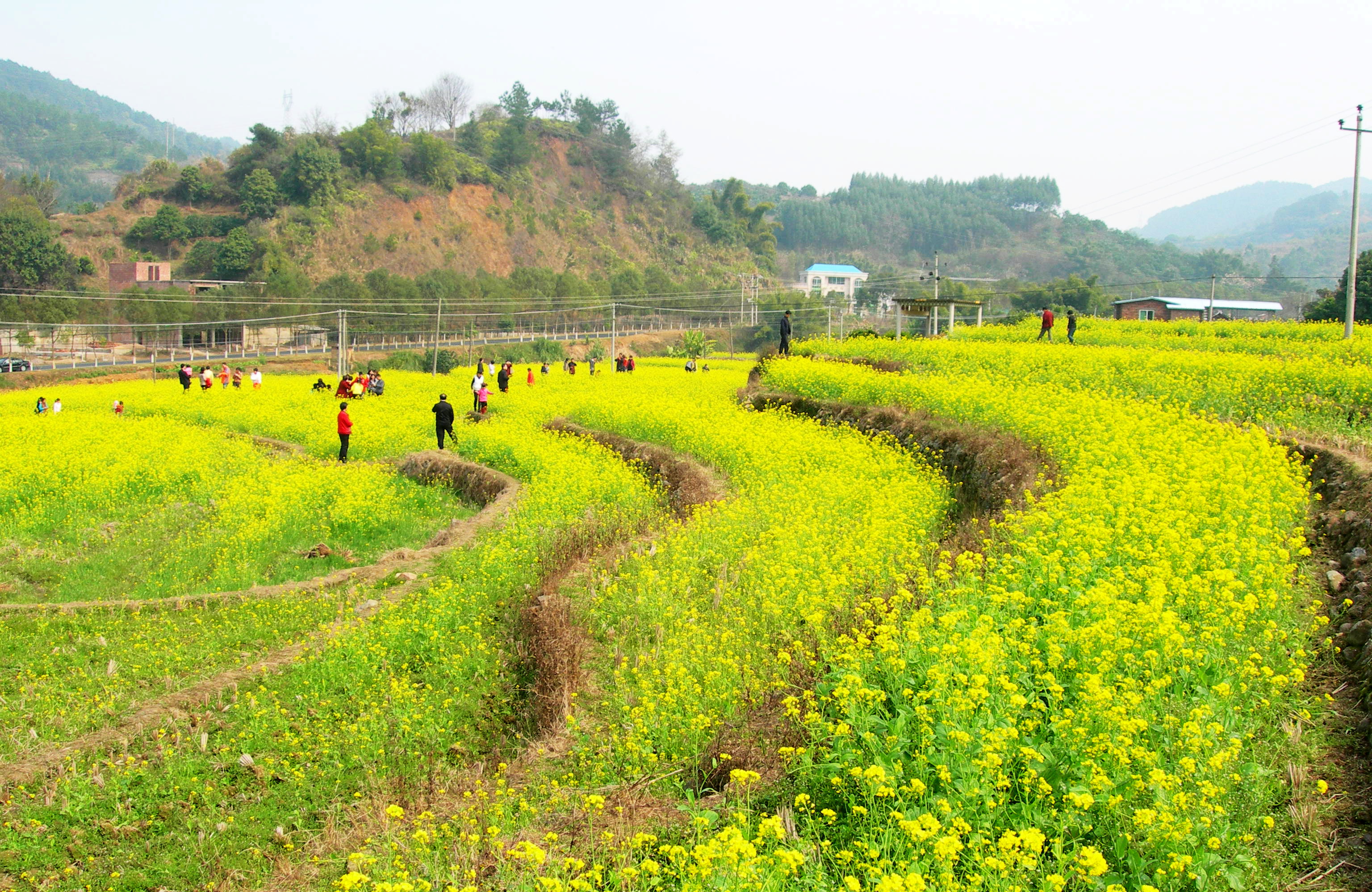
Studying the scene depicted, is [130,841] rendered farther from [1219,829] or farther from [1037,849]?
[1219,829]

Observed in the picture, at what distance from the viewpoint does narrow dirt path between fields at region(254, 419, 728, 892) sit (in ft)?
21.4

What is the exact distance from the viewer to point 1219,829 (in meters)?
4.68

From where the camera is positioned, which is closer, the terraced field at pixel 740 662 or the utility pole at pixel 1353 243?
the terraced field at pixel 740 662

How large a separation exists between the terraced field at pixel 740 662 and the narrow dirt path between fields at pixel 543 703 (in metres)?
0.05

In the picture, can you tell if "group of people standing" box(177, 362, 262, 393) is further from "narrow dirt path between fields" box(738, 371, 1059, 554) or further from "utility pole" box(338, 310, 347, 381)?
"narrow dirt path between fields" box(738, 371, 1059, 554)

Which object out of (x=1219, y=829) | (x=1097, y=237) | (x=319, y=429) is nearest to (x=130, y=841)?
(x=1219, y=829)

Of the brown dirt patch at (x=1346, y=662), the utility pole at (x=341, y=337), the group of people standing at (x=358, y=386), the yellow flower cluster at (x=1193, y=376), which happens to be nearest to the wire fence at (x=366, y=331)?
the utility pole at (x=341, y=337)

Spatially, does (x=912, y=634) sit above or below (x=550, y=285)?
below

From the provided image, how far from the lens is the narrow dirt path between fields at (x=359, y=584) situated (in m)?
8.47

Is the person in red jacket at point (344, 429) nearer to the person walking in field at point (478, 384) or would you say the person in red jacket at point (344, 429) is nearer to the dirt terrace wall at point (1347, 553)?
the person walking in field at point (478, 384)

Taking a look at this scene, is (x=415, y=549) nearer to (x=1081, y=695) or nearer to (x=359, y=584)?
(x=359, y=584)

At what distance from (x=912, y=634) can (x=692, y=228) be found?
125235 mm

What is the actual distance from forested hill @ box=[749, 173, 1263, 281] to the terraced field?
5741 inches

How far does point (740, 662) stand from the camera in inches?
317
